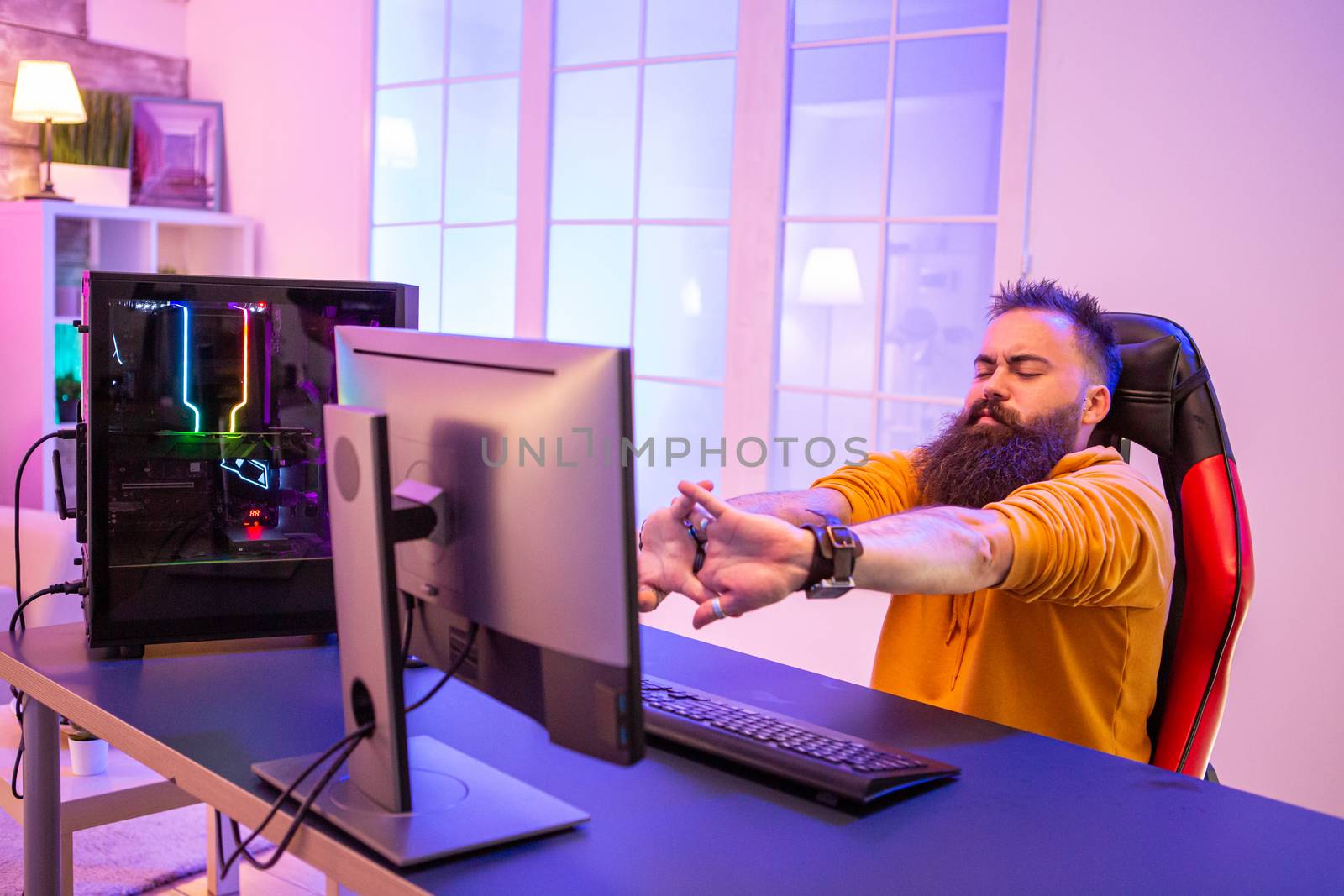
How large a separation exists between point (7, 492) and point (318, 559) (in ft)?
11.4

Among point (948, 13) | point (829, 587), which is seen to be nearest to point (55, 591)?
point (829, 587)

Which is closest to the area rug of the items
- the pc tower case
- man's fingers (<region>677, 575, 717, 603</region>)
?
the pc tower case

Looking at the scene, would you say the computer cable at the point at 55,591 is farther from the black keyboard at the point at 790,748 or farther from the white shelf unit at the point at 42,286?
the white shelf unit at the point at 42,286

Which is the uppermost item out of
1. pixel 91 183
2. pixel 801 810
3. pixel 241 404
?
pixel 91 183

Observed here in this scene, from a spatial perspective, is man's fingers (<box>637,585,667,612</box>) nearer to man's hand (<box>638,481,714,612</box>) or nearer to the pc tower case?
man's hand (<box>638,481,714,612</box>)

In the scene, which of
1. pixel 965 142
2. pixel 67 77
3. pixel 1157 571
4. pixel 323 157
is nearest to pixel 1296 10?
pixel 965 142

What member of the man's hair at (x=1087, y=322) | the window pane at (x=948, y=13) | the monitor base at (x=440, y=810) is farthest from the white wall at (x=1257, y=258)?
the monitor base at (x=440, y=810)

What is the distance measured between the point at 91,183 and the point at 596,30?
2.17 metres

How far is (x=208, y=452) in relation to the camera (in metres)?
1.76

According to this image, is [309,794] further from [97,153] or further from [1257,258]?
[97,153]

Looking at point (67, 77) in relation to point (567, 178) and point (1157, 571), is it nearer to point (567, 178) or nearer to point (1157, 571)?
point (567, 178)

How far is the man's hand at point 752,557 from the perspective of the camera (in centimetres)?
134

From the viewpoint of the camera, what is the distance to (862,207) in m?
3.51

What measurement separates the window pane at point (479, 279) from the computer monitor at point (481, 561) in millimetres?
3216
